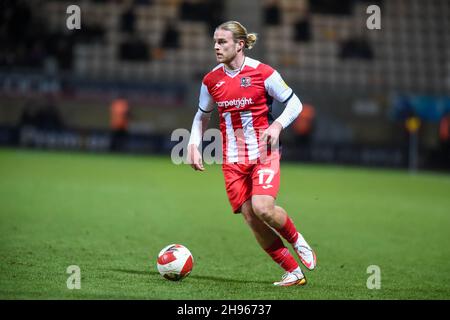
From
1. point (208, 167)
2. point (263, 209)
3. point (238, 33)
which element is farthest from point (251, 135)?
point (208, 167)

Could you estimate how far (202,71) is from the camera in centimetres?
2625

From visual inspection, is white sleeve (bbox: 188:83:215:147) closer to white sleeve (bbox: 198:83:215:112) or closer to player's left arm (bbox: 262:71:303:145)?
white sleeve (bbox: 198:83:215:112)

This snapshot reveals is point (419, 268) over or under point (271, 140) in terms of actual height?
under

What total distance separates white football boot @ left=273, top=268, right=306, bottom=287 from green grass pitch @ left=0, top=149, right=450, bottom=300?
107 mm

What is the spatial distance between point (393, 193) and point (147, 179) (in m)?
5.15

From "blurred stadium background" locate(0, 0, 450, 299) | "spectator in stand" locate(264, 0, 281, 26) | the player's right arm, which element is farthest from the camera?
"spectator in stand" locate(264, 0, 281, 26)

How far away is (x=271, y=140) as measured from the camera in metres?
6.19

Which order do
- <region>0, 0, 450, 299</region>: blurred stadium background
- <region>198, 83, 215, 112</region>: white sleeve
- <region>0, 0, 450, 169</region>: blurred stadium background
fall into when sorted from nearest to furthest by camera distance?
1. <region>198, 83, 215, 112</region>: white sleeve
2. <region>0, 0, 450, 299</region>: blurred stadium background
3. <region>0, 0, 450, 169</region>: blurred stadium background

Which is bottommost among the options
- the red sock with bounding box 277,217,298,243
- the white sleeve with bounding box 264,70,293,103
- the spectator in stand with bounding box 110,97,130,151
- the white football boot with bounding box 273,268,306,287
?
the spectator in stand with bounding box 110,97,130,151

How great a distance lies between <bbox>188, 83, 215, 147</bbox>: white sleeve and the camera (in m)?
6.76

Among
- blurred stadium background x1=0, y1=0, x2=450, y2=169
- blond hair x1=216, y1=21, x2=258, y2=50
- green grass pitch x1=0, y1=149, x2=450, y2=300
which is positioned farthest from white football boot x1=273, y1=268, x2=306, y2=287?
blurred stadium background x1=0, y1=0, x2=450, y2=169

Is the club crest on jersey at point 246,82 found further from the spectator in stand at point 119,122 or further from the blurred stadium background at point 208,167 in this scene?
the spectator in stand at point 119,122
